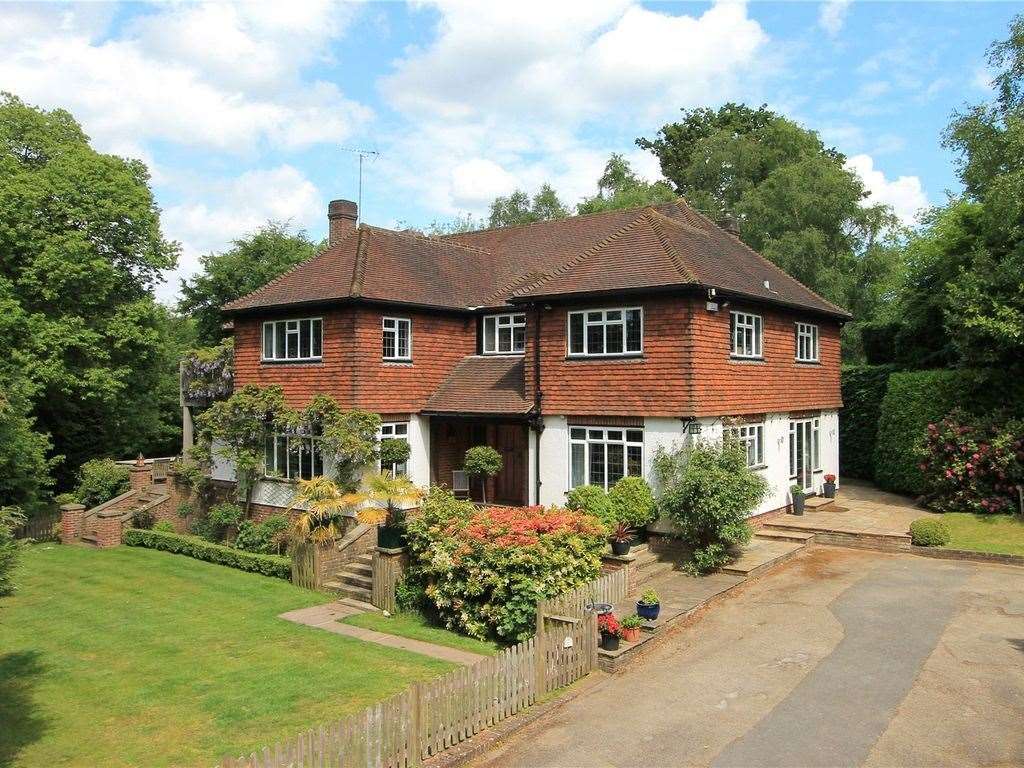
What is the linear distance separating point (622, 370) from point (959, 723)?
33.6ft

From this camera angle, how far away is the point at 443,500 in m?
15.1

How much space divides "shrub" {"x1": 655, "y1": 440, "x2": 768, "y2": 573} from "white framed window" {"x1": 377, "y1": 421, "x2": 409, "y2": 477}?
7.56 m

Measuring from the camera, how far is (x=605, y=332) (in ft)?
59.7

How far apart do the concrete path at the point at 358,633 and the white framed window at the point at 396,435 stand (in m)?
4.70

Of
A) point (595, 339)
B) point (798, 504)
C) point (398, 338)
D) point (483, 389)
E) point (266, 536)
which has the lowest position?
point (266, 536)

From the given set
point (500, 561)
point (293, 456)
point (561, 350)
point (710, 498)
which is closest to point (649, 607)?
point (500, 561)

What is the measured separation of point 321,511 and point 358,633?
4536mm

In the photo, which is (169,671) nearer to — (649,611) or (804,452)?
(649,611)

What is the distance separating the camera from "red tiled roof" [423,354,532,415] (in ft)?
64.7

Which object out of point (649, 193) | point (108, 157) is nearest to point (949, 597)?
point (108, 157)

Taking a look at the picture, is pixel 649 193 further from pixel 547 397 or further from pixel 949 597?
pixel 949 597

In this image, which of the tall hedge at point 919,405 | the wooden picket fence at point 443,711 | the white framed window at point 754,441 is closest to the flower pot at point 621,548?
the wooden picket fence at point 443,711

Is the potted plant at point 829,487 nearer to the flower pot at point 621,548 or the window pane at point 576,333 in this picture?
the window pane at point 576,333

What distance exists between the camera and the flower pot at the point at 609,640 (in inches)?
447
